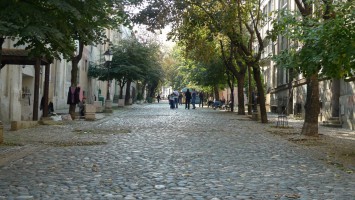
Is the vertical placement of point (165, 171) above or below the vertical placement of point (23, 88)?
below

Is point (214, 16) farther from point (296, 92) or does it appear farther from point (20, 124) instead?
point (296, 92)

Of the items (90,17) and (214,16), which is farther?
(214,16)

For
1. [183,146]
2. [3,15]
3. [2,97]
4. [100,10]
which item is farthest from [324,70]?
[2,97]

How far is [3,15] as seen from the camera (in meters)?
8.07

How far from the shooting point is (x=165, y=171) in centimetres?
769

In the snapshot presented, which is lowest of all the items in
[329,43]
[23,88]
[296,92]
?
[23,88]

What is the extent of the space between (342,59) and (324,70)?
0.87 meters

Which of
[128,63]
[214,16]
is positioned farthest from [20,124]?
[128,63]

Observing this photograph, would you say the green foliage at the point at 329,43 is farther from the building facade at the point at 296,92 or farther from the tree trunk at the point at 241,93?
the tree trunk at the point at 241,93

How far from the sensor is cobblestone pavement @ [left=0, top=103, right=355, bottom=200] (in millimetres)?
6035

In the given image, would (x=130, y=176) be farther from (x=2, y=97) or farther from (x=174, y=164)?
(x=2, y=97)

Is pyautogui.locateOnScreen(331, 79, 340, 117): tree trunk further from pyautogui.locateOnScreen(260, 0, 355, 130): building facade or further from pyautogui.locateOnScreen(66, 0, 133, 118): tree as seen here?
pyautogui.locateOnScreen(66, 0, 133, 118): tree

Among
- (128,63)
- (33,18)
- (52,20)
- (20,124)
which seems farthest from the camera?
(128,63)

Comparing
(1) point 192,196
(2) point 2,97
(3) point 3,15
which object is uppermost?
(3) point 3,15
